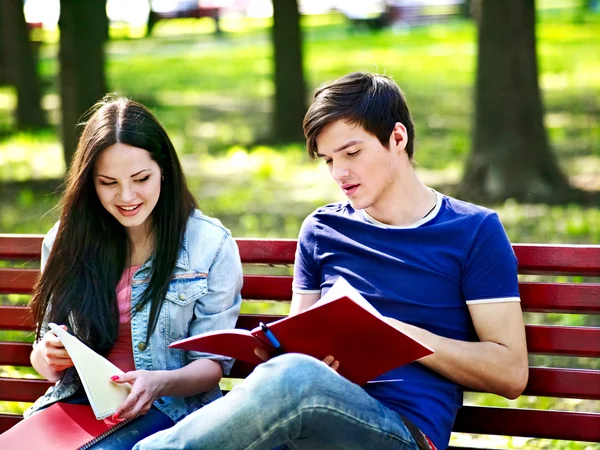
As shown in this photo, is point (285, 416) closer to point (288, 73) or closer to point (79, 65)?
point (79, 65)

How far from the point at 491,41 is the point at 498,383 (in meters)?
6.38

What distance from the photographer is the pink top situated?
3514 mm

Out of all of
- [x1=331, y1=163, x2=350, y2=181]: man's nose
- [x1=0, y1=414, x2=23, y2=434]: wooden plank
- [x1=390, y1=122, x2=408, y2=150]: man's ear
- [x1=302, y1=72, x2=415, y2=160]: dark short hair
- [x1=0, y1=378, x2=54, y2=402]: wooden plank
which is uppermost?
[x1=302, y1=72, x2=415, y2=160]: dark short hair

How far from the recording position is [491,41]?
9.00 metres

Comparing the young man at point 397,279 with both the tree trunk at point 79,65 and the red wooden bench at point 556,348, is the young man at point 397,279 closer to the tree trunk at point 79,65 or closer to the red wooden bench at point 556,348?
the red wooden bench at point 556,348

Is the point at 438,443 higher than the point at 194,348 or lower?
lower

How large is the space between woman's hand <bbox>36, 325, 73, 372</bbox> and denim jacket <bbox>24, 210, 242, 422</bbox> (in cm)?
13

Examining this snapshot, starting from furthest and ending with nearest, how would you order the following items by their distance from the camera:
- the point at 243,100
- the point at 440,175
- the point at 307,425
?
the point at 243,100
the point at 440,175
the point at 307,425

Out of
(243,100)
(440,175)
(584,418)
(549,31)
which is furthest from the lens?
(549,31)

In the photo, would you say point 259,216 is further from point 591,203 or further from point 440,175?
point 591,203

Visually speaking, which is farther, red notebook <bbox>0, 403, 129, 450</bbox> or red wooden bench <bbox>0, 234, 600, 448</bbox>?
red wooden bench <bbox>0, 234, 600, 448</bbox>

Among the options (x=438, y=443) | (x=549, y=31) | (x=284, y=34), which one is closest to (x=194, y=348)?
(x=438, y=443)

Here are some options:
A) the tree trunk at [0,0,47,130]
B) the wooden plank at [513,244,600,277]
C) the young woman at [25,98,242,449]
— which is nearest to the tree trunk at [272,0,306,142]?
the tree trunk at [0,0,47,130]

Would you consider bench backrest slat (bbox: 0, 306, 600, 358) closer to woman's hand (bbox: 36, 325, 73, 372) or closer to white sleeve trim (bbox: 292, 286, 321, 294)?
white sleeve trim (bbox: 292, 286, 321, 294)
